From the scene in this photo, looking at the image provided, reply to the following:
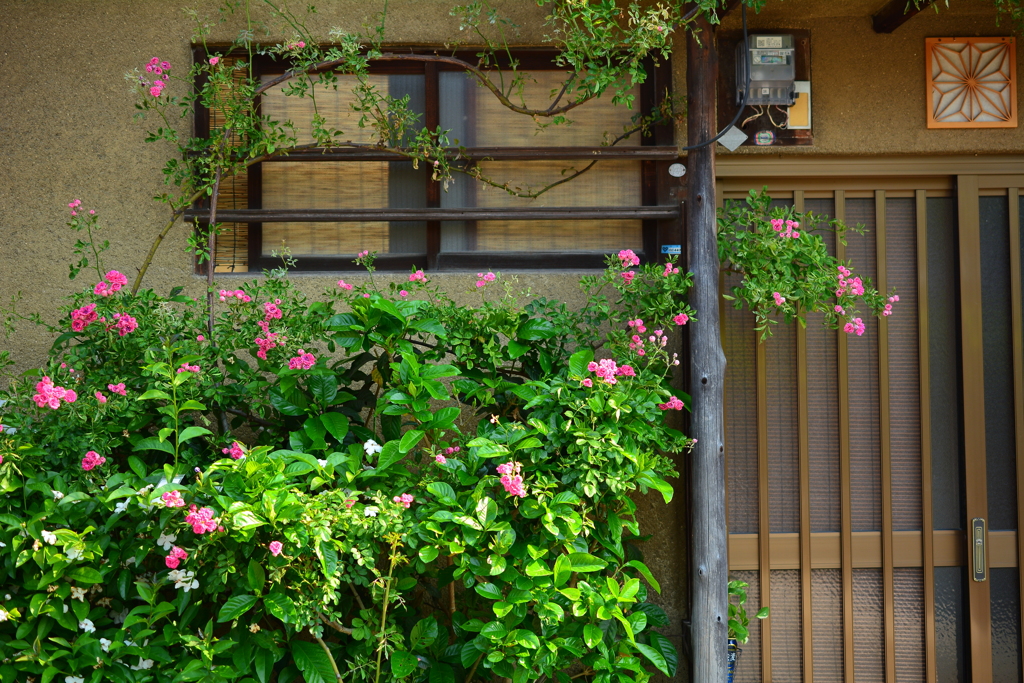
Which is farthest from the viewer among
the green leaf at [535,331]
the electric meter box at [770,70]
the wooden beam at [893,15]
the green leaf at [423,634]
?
the electric meter box at [770,70]

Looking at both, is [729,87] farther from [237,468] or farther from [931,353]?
[237,468]

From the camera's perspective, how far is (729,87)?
3293 millimetres

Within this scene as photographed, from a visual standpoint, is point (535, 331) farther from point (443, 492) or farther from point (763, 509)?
point (763, 509)

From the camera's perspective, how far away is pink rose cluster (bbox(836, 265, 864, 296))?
286 centimetres

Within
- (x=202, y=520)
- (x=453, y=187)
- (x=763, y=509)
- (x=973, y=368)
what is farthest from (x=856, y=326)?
(x=202, y=520)

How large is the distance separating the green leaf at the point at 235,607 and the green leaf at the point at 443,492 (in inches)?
25.8

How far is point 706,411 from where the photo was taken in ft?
9.43

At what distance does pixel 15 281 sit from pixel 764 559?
365 cm

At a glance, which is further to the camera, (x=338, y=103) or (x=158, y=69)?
(x=338, y=103)

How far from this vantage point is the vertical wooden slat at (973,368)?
10.6 ft

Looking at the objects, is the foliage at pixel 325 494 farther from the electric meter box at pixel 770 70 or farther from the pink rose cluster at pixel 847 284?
the electric meter box at pixel 770 70

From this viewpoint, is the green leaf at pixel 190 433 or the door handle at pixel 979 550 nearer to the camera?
the green leaf at pixel 190 433

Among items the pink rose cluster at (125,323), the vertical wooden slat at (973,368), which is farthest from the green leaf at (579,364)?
the vertical wooden slat at (973,368)

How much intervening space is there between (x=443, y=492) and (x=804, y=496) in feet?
6.00
